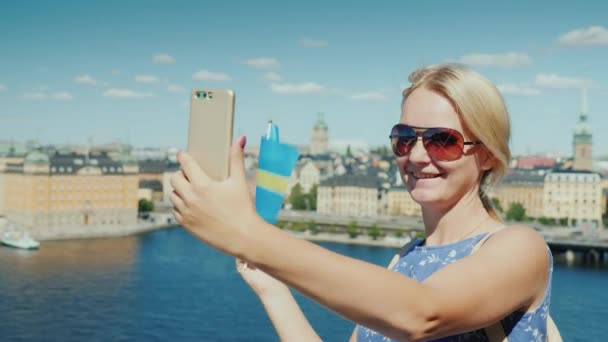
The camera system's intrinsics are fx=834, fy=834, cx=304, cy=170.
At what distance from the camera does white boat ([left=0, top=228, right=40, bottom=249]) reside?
963 inches

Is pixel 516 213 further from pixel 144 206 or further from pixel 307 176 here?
pixel 144 206

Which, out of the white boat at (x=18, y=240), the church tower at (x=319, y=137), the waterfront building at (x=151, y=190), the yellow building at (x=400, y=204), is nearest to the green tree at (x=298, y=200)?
the yellow building at (x=400, y=204)

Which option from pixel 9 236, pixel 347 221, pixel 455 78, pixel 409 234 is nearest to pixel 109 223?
pixel 9 236

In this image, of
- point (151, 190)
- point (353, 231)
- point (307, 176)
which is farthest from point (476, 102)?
point (307, 176)

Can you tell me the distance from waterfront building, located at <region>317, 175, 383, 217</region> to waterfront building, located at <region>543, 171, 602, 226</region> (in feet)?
24.5

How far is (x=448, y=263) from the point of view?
0.84m

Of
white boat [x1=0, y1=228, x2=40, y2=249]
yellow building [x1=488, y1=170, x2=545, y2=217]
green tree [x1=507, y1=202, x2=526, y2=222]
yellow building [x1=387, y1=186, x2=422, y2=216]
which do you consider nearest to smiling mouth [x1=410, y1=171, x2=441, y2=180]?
white boat [x1=0, y1=228, x2=40, y2=249]

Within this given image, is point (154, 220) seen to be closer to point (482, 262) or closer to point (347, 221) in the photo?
point (347, 221)

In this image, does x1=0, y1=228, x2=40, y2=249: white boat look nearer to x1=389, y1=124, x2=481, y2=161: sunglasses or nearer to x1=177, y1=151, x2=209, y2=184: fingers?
x1=389, y1=124, x2=481, y2=161: sunglasses

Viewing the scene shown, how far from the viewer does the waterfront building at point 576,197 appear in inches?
1389

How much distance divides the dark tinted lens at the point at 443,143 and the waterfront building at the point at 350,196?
35676 mm

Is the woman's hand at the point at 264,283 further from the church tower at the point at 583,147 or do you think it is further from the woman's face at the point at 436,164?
the church tower at the point at 583,147

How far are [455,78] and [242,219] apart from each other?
298mm

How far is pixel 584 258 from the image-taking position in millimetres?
25891
